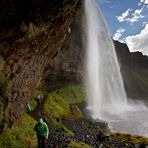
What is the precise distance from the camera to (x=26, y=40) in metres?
24.9

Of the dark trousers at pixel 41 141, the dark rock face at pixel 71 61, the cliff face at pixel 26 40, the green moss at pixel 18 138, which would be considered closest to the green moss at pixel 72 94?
the dark rock face at pixel 71 61

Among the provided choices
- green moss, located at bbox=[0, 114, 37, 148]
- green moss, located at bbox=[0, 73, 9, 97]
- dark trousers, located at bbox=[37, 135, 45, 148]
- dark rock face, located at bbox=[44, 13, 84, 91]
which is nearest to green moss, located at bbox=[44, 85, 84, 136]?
dark rock face, located at bbox=[44, 13, 84, 91]

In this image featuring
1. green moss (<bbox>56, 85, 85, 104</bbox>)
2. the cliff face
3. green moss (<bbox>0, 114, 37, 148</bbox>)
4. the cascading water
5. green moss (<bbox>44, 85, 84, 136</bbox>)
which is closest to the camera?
the cliff face

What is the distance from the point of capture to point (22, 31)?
23297mm

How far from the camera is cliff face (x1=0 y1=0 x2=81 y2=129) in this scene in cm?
2231

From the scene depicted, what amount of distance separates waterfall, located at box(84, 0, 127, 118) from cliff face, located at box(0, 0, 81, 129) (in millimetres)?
88982

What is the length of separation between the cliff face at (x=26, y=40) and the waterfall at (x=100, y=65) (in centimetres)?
8898

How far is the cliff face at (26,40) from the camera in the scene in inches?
878

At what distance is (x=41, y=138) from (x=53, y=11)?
837 centimetres

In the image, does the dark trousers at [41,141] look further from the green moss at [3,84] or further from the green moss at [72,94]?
the green moss at [72,94]

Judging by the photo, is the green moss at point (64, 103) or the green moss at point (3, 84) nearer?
the green moss at point (3, 84)

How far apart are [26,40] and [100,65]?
349ft

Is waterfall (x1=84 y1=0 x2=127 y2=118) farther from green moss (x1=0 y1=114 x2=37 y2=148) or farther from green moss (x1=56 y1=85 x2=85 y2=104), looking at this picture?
green moss (x1=0 y1=114 x2=37 y2=148)

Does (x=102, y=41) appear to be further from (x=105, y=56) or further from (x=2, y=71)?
(x=2, y=71)
